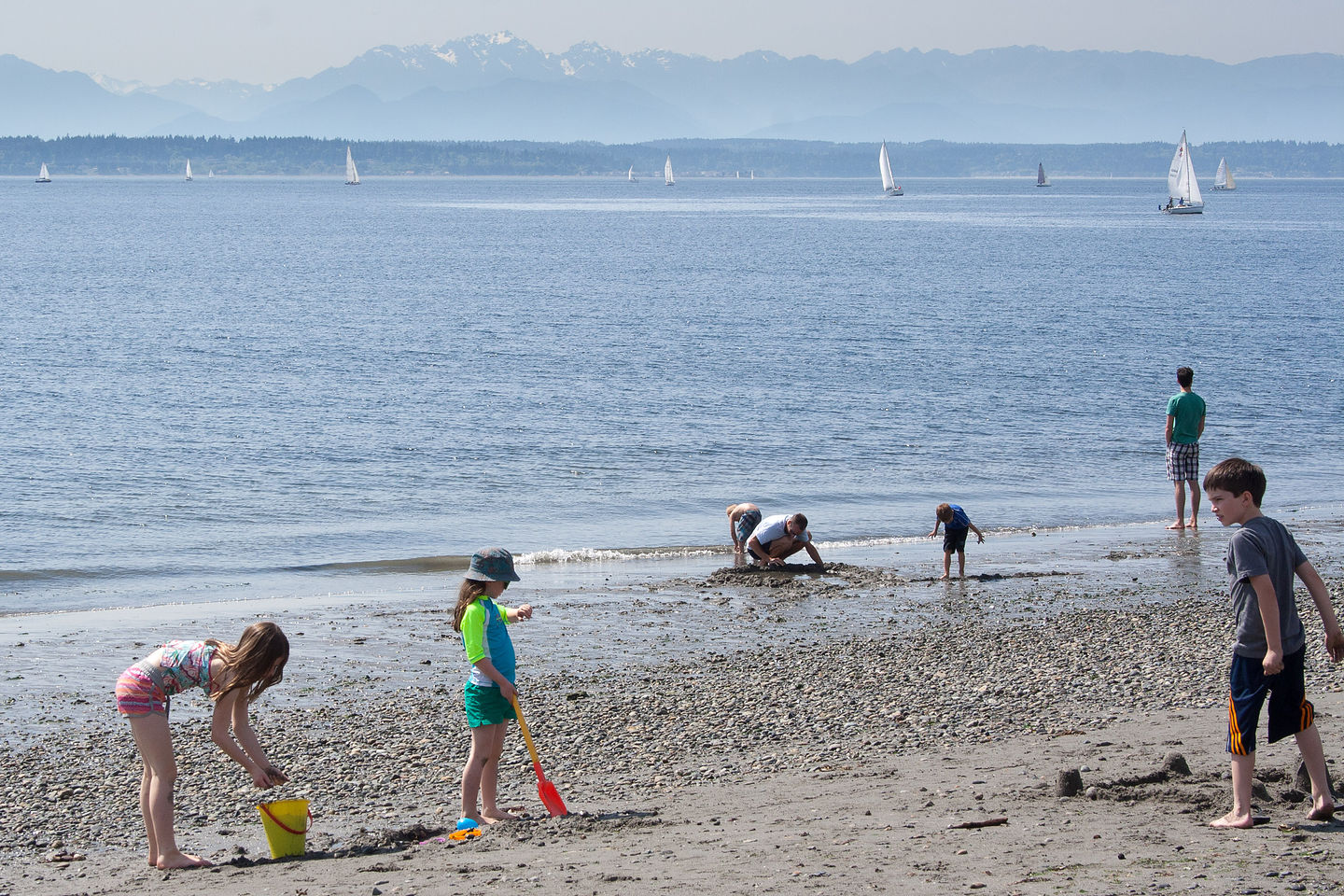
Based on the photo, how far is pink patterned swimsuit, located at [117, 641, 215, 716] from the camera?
6.70m

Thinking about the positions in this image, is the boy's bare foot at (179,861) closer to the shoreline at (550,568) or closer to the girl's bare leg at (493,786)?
the girl's bare leg at (493,786)

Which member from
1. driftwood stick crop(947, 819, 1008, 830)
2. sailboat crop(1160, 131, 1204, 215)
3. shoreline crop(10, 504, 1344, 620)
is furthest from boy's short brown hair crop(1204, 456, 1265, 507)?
sailboat crop(1160, 131, 1204, 215)

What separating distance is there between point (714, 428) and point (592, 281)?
44.8m

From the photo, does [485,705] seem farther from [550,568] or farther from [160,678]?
[550,568]

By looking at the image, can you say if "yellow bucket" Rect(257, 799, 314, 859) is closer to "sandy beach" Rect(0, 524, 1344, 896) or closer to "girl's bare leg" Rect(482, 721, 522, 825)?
"sandy beach" Rect(0, 524, 1344, 896)

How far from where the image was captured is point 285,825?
6965 millimetres

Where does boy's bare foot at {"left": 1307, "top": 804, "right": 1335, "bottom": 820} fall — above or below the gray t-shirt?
below

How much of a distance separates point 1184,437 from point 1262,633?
1279 centimetres

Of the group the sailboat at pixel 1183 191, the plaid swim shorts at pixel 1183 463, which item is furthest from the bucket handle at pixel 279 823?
the sailboat at pixel 1183 191

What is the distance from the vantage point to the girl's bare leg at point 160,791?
267 inches

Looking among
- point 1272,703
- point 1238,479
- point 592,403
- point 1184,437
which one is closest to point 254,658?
point 1238,479

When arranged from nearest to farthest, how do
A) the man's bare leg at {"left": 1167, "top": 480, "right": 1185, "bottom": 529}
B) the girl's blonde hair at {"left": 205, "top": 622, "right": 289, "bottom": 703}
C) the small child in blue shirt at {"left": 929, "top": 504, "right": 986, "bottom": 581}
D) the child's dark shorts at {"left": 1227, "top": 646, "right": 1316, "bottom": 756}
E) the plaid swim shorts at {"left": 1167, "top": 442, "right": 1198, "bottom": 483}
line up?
the child's dark shorts at {"left": 1227, "top": 646, "right": 1316, "bottom": 756}, the girl's blonde hair at {"left": 205, "top": 622, "right": 289, "bottom": 703}, the small child in blue shirt at {"left": 929, "top": 504, "right": 986, "bottom": 581}, the plaid swim shorts at {"left": 1167, "top": 442, "right": 1198, "bottom": 483}, the man's bare leg at {"left": 1167, "top": 480, "right": 1185, "bottom": 529}

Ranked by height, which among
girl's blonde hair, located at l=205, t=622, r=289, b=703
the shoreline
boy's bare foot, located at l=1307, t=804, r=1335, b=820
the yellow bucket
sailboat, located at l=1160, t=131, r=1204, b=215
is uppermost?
sailboat, located at l=1160, t=131, r=1204, b=215

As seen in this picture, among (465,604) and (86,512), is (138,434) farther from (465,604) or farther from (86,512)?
(465,604)
